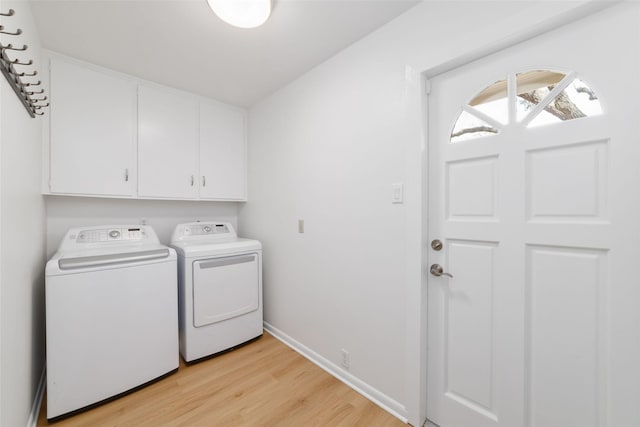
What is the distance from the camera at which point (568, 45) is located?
1019 millimetres

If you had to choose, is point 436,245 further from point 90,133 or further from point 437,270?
point 90,133

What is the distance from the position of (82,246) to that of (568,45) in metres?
3.10

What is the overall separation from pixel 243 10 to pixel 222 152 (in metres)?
1.52

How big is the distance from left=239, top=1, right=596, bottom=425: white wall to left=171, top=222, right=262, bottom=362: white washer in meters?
0.28

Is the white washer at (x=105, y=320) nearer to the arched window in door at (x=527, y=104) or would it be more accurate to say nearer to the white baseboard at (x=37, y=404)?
the white baseboard at (x=37, y=404)

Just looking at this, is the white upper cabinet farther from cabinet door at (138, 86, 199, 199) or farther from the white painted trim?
the white painted trim

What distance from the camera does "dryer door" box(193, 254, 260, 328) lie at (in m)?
2.01

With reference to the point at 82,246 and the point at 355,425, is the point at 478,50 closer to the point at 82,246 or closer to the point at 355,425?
the point at 355,425

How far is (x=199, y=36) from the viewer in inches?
64.9

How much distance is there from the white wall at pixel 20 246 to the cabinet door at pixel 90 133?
0.45 ft

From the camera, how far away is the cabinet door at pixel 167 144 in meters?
2.17

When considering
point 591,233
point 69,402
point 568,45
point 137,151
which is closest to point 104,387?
point 69,402

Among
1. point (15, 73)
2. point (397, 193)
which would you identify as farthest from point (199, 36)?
point (397, 193)

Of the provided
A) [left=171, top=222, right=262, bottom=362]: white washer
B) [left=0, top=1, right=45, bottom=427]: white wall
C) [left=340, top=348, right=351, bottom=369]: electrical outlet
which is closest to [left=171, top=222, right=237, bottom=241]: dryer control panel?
[left=171, top=222, right=262, bottom=362]: white washer
